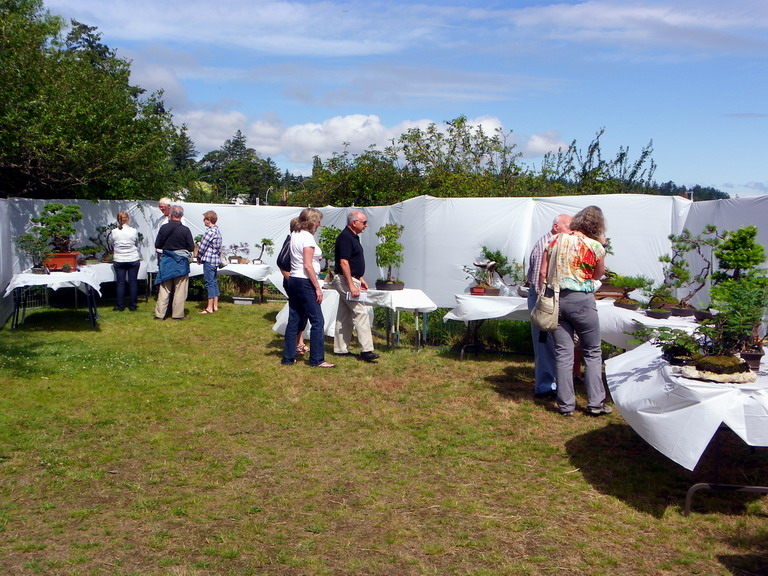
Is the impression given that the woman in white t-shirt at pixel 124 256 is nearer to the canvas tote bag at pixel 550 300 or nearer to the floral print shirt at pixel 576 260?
the canvas tote bag at pixel 550 300

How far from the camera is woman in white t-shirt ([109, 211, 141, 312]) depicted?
38.5ft

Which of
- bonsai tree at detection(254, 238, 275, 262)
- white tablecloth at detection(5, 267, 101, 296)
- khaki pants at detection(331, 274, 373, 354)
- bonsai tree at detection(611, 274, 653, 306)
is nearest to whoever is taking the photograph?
bonsai tree at detection(611, 274, 653, 306)

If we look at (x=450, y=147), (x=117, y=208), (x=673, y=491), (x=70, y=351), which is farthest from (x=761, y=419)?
(x=450, y=147)

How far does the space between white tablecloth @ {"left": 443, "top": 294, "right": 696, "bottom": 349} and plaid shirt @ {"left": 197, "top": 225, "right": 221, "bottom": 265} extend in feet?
18.0

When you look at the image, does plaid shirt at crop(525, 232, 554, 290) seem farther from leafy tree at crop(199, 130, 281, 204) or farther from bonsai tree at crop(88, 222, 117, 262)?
leafy tree at crop(199, 130, 281, 204)

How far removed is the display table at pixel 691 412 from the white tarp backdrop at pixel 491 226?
3402 mm

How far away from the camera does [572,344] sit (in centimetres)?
625

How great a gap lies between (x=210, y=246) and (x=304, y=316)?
4.82 metres

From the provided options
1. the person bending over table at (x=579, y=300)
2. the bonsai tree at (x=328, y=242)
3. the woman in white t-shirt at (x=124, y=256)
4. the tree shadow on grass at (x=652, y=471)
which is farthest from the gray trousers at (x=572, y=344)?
the woman in white t-shirt at (x=124, y=256)

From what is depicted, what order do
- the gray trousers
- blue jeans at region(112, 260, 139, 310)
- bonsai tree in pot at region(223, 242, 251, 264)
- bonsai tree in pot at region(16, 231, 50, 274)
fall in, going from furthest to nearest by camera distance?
bonsai tree in pot at region(223, 242, 251, 264) → blue jeans at region(112, 260, 139, 310) → bonsai tree in pot at region(16, 231, 50, 274) → the gray trousers

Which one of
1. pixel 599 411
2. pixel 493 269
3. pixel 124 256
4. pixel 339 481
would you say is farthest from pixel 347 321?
pixel 124 256

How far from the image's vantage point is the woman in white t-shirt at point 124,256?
11.7 meters

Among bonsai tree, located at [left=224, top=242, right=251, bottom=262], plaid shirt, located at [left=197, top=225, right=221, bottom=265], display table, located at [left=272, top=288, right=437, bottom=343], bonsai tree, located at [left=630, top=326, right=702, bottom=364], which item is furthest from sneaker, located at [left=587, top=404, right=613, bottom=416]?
bonsai tree, located at [left=224, top=242, right=251, bottom=262]

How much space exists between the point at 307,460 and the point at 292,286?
9.91 ft
